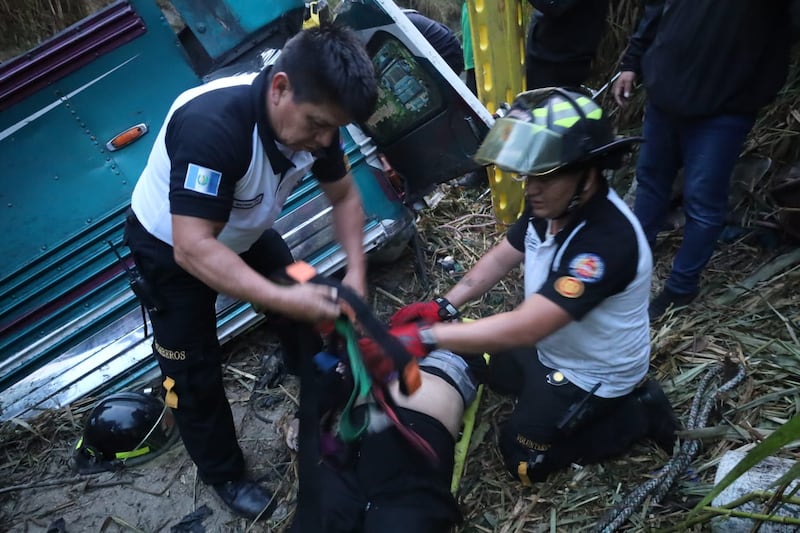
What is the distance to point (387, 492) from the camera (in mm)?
2143

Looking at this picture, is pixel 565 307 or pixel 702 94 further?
pixel 702 94

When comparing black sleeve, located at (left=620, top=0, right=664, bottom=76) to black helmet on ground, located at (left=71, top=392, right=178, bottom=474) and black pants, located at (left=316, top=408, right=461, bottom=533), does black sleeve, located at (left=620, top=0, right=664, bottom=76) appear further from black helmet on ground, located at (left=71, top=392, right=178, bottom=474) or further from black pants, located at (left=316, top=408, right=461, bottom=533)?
black helmet on ground, located at (left=71, top=392, right=178, bottom=474)

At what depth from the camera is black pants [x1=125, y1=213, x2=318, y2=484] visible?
2377mm

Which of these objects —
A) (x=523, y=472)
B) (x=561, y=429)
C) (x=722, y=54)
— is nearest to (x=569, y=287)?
(x=561, y=429)

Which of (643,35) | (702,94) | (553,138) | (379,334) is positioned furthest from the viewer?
(643,35)

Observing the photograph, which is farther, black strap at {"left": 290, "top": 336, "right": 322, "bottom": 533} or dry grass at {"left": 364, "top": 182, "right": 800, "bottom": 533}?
dry grass at {"left": 364, "top": 182, "right": 800, "bottom": 533}

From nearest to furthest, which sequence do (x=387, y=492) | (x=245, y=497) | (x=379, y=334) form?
1. (x=379, y=334)
2. (x=387, y=492)
3. (x=245, y=497)

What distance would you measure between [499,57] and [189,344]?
275cm

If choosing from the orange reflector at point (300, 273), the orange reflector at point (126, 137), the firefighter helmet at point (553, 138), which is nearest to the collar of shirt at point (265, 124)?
the orange reflector at point (300, 273)

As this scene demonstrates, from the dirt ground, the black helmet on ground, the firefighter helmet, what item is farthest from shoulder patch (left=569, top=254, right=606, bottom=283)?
the black helmet on ground

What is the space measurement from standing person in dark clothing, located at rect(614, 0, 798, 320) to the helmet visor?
886mm

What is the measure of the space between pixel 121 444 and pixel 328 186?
77.9 inches

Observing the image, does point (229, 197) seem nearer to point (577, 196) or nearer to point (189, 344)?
point (189, 344)

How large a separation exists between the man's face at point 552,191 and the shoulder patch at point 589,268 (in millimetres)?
237
